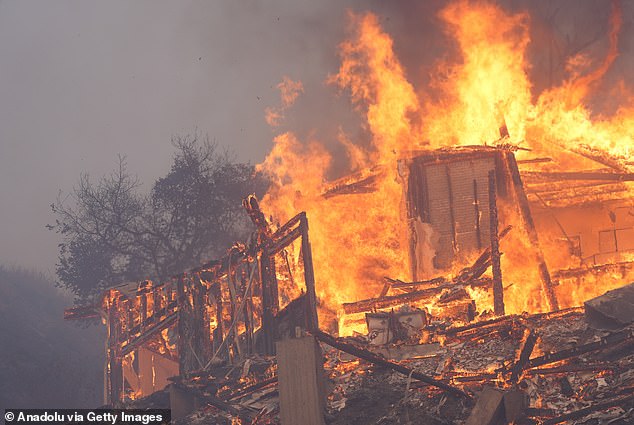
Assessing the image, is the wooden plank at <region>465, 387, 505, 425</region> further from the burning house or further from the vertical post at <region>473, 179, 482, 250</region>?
the vertical post at <region>473, 179, 482, 250</region>

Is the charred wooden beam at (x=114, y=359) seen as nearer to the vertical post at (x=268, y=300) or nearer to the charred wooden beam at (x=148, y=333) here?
the charred wooden beam at (x=148, y=333)

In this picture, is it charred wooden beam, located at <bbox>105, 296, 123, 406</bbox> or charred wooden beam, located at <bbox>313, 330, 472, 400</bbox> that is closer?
charred wooden beam, located at <bbox>313, 330, 472, 400</bbox>

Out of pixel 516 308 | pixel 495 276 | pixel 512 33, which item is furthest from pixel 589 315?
pixel 512 33

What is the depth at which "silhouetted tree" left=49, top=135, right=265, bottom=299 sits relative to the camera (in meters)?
27.7

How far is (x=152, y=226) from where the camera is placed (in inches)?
1129

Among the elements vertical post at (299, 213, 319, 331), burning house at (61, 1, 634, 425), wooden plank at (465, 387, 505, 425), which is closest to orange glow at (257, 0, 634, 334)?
burning house at (61, 1, 634, 425)

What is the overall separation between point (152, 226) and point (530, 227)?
1867 centimetres

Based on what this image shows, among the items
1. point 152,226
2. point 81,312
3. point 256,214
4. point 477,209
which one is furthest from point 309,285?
point 152,226

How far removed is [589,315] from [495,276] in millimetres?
3790

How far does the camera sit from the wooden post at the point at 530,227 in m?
14.4

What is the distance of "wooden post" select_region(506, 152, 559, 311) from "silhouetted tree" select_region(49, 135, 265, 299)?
52.7 ft

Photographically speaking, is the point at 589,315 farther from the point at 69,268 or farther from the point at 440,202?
the point at 69,268

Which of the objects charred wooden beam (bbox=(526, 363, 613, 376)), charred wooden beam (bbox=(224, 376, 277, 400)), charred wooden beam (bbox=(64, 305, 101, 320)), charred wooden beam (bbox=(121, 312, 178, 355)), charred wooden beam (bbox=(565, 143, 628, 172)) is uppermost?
charred wooden beam (bbox=(565, 143, 628, 172))

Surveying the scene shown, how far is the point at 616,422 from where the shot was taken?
21.8ft
